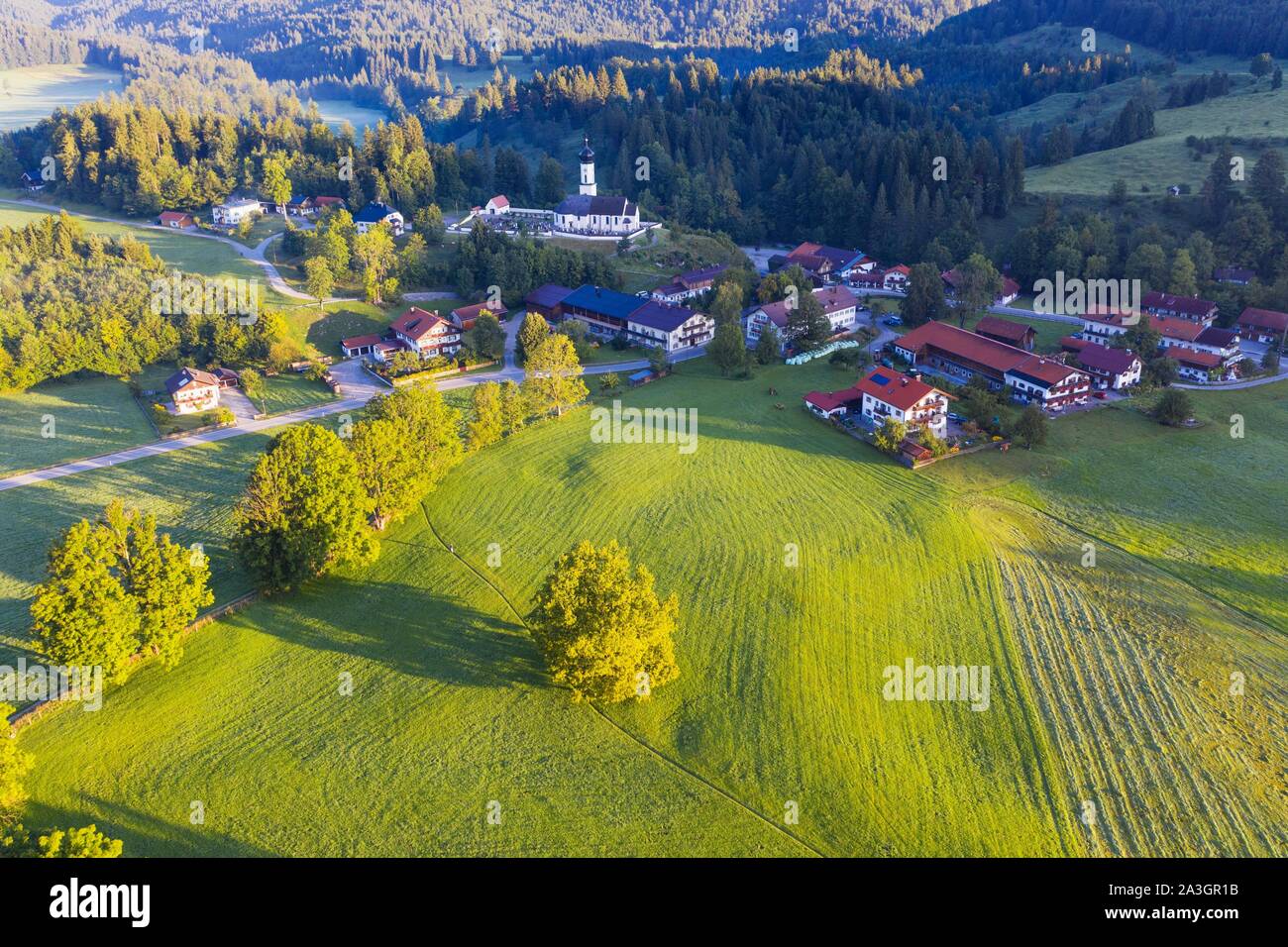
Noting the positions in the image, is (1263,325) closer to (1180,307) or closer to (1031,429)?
(1180,307)

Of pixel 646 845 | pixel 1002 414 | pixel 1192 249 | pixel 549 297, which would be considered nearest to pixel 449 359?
pixel 549 297

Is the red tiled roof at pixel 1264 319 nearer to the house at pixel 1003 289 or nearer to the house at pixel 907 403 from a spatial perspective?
the house at pixel 1003 289

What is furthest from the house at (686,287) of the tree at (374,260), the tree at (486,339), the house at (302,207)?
the house at (302,207)

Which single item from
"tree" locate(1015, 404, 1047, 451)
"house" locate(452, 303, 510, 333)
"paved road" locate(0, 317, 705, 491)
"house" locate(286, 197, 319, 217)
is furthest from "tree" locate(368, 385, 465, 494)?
"house" locate(286, 197, 319, 217)

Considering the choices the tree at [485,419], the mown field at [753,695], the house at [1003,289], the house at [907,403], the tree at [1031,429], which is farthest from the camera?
the house at [1003,289]

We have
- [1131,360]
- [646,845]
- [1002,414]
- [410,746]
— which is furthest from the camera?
[1131,360]

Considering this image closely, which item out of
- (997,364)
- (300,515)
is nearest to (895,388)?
(997,364)

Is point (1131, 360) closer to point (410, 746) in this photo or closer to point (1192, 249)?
point (1192, 249)
